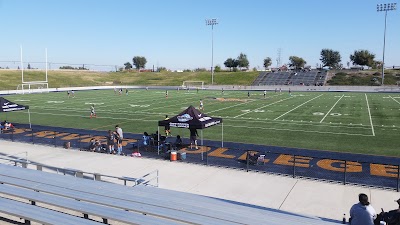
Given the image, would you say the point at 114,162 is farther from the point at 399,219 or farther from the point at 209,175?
the point at 399,219

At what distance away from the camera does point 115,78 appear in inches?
4545

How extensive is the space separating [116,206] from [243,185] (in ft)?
18.6

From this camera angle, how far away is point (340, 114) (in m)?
34.1

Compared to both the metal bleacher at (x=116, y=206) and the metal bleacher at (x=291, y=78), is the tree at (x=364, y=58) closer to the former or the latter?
the metal bleacher at (x=291, y=78)

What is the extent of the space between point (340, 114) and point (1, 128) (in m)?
28.6

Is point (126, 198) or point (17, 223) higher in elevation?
point (126, 198)

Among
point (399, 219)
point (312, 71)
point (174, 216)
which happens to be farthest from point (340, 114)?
point (312, 71)

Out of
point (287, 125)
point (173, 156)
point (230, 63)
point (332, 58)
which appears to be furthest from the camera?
point (230, 63)

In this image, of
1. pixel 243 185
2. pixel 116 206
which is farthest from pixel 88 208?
pixel 243 185

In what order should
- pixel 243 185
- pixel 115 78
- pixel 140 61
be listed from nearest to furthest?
pixel 243 185
pixel 115 78
pixel 140 61

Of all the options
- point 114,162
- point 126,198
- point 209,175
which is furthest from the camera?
point 114,162

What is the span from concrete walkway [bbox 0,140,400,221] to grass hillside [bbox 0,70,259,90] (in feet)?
255

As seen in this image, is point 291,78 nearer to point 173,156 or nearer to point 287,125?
point 287,125

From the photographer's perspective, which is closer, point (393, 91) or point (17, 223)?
point (17, 223)
